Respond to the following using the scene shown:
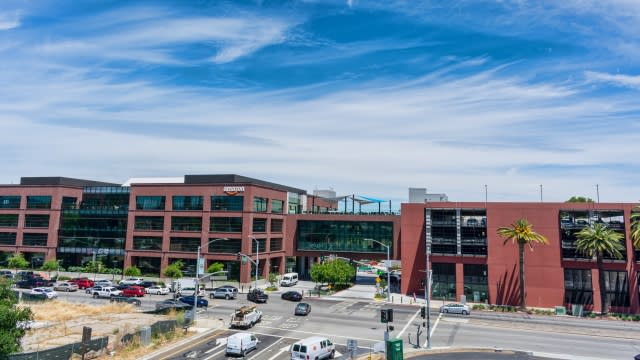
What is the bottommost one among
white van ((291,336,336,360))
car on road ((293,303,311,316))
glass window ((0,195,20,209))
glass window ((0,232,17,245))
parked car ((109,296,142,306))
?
parked car ((109,296,142,306))

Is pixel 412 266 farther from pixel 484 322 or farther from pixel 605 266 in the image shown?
pixel 605 266

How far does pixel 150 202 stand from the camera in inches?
3639

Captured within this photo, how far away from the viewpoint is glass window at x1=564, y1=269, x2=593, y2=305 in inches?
2562

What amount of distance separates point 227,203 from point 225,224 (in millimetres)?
4244

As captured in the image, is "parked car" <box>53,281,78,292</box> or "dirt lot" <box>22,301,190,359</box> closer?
"dirt lot" <box>22,301,190,359</box>

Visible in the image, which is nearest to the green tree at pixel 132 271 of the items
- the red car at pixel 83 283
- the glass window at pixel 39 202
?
the red car at pixel 83 283

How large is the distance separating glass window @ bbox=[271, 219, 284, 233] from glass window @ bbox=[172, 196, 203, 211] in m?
16.1

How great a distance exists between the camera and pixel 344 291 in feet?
265

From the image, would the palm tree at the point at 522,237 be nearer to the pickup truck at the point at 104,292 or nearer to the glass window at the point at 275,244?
the glass window at the point at 275,244

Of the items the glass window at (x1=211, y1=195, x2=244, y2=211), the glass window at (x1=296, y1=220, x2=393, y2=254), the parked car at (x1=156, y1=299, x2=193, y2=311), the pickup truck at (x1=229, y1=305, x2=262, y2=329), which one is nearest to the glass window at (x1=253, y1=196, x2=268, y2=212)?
the glass window at (x1=211, y1=195, x2=244, y2=211)

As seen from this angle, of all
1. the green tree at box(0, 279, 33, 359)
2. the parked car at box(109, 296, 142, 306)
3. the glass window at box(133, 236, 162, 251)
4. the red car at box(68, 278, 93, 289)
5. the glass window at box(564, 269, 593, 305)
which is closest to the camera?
the green tree at box(0, 279, 33, 359)

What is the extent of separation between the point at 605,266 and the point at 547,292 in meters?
8.98

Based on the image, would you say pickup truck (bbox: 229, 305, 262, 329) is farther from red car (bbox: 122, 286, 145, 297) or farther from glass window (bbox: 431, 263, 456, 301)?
glass window (bbox: 431, 263, 456, 301)

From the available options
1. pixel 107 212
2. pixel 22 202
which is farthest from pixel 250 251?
pixel 22 202
